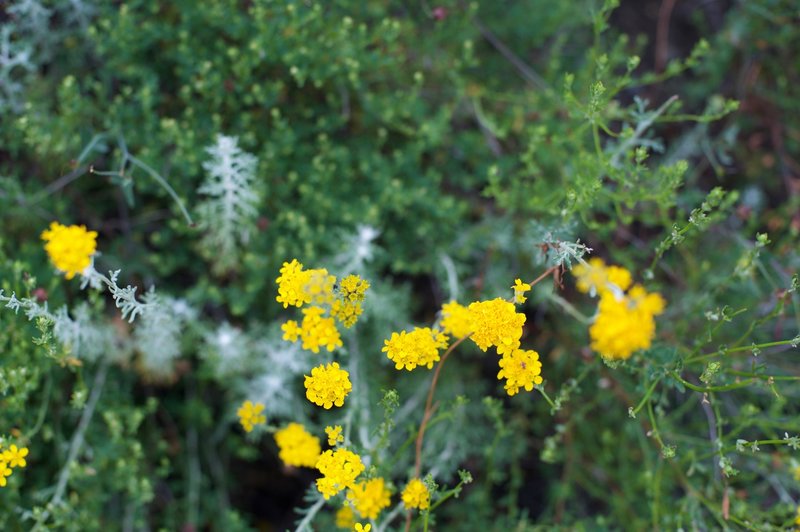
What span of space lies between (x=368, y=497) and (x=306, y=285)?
79 cm

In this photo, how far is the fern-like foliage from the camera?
9.68ft

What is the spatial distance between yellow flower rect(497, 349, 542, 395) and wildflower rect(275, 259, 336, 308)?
1.99 feet

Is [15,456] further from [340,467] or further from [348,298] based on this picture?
[348,298]

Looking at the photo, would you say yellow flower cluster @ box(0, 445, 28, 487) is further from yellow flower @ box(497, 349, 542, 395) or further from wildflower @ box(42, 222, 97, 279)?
yellow flower @ box(497, 349, 542, 395)

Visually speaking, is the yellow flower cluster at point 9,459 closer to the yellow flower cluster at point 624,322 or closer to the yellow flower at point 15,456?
the yellow flower at point 15,456

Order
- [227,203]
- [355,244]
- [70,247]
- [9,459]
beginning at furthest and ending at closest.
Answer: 1. [355,244]
2. [227,203]
3. [9,459]
4. [70,247]

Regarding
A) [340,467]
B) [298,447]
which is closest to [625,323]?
[340,467]

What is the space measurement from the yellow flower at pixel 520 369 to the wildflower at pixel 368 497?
606 mm

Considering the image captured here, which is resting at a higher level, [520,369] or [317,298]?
[317,298]

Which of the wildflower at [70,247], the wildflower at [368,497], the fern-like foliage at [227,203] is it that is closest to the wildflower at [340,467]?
the wildflower at [368,497]

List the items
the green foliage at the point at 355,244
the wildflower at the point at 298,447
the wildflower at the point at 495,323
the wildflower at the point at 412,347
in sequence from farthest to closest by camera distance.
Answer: the green foliage at the point at 355,244 < the wildflower at the point at 298,447 < the wildflower at the point at 412,347 < the wildflower at the point at 495,323

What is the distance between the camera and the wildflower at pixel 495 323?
2.11 meters

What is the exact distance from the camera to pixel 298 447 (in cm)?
261

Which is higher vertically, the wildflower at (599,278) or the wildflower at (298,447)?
the wildflower at (599,278)
